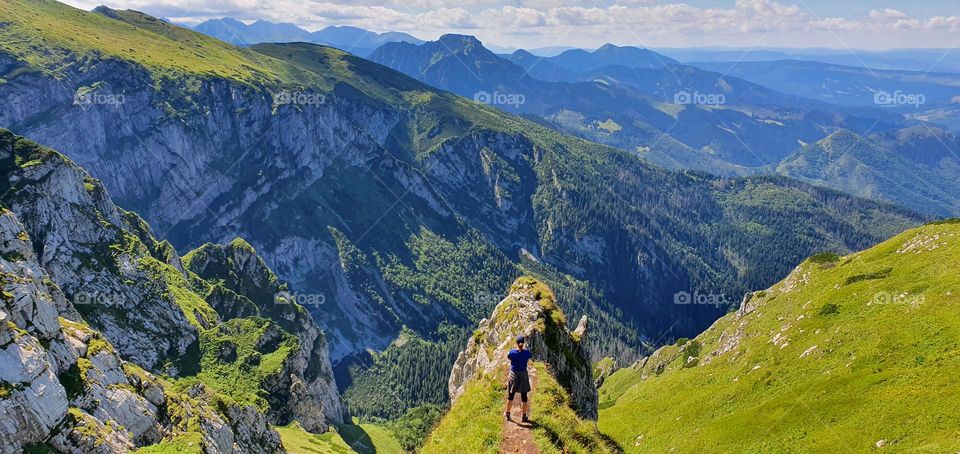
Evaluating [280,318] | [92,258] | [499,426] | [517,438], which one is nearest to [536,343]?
[499,426]

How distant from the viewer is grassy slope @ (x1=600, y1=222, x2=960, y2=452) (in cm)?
3884

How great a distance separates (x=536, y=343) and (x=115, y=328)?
287 ft

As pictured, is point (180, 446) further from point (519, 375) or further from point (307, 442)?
point (307, 442)

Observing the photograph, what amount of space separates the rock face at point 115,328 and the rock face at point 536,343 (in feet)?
114

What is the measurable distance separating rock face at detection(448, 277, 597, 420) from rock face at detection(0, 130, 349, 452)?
114 feet

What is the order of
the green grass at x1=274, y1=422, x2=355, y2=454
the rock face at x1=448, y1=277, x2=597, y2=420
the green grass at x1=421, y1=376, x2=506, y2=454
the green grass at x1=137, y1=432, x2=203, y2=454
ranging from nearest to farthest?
the green grass at x1=421, y1=376, x2=506, y2=454, the rock face at x1=448, y1=277, x2=597, y2=420, the green grass at x1=137, y1=432, x2=203, y2=454, the green grass at x1=274, y1=422, x2=355, y2=454

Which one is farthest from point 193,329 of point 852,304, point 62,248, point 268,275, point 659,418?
point 852,304

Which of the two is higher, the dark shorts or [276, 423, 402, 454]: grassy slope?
→ the dark shorts

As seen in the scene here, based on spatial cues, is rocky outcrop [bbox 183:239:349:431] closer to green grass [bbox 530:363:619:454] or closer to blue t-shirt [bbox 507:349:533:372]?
green grass [bbox 530:363:619:454]

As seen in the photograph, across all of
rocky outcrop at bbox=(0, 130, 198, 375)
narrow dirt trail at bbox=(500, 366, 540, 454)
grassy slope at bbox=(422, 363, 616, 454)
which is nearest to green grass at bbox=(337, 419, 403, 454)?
rocky outcrop at bbox=(0, 130, 198, 375)

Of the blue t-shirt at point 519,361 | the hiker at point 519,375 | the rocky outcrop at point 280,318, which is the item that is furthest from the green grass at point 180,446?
the rocky outcrop at point 280,318

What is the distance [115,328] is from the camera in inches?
3637

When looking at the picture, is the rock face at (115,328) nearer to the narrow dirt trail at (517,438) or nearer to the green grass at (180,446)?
the green grass at (180,446)

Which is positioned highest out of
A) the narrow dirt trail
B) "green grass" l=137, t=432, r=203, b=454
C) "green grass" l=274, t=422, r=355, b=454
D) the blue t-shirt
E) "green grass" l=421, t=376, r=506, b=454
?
the blue t-shirt
